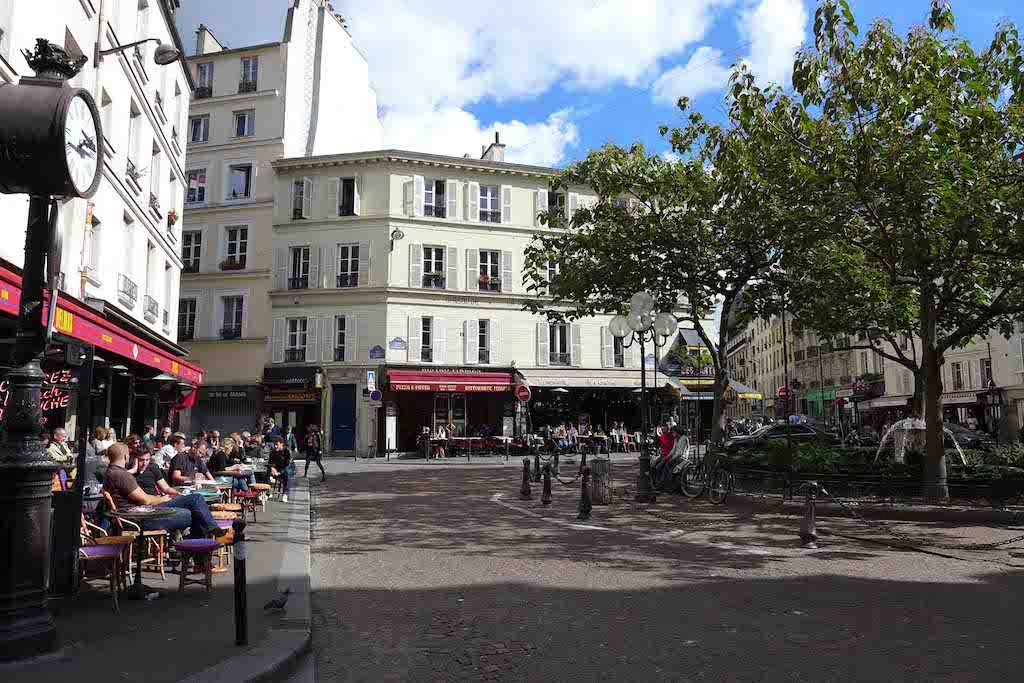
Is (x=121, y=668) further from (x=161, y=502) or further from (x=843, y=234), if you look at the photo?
(x=843, y=234)

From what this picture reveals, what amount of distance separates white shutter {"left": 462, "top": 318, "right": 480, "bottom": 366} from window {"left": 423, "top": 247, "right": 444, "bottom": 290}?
2.05m

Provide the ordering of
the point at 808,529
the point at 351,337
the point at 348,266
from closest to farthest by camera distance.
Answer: the point at 808,529
the point at 351,337
the point at 348,266

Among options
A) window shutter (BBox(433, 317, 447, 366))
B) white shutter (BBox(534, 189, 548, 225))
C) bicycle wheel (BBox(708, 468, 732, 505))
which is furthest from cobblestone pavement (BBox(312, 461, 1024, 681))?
white shutter (BBox(534, 189, 548, 225))

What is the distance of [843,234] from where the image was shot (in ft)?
45.1

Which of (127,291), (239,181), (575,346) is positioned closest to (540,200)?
(575,346)

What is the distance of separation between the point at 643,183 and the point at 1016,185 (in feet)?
24.2

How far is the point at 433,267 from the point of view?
3269 centimetres

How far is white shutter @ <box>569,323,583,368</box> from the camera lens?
33562mm

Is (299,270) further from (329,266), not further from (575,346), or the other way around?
(575,346)

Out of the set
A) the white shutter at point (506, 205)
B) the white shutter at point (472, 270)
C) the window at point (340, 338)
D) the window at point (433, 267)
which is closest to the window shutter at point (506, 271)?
the white shutter at point (472, 270)

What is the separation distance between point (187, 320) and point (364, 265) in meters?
8.45

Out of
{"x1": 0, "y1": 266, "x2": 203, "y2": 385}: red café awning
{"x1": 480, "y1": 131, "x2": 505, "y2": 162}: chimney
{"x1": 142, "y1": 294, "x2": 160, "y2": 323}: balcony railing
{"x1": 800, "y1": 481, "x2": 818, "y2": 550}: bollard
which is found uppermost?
Result: {"x1": 480, "y1": 131, "x2": 505, "y2": 162}: chimney

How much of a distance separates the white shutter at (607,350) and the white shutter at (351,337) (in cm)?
1107

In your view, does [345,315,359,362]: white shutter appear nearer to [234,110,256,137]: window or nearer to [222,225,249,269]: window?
[222,225,249,269]: window
